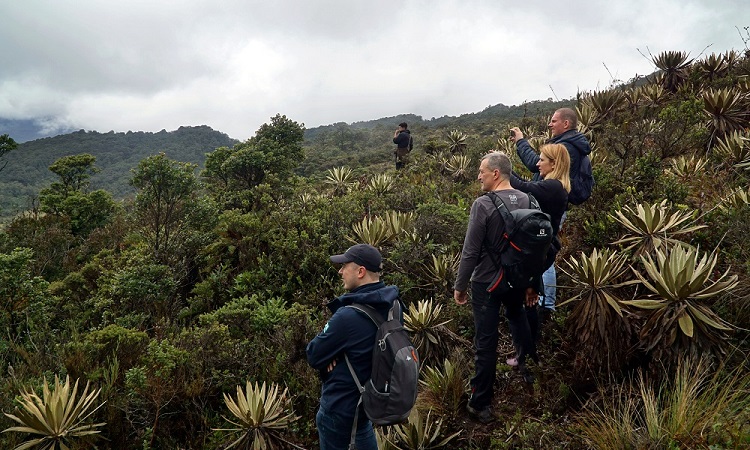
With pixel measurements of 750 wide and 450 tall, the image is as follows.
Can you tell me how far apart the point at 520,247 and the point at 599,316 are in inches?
46.4

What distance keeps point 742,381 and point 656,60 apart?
34.4ft

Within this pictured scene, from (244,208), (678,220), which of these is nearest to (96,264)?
(244,208)

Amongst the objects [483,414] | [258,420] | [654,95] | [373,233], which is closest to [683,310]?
[483,414]

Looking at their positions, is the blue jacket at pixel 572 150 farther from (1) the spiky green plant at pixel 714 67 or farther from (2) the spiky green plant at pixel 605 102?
(1) the spiky green plant at pixel 714 67

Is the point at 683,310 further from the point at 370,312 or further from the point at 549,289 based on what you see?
the point at 370,312

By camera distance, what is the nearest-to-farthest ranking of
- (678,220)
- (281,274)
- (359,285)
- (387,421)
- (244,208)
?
(387,421)
(359,285)
(678,220)
(281,274)
(244,208)

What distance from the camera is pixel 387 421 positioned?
2100mm

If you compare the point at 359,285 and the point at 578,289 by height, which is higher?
the point at 359,285

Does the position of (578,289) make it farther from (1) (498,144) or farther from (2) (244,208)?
(1) (498,144)

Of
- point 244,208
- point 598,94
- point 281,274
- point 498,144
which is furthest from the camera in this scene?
point 498,144

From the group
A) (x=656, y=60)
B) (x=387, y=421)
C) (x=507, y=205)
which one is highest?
(x=656, y=60)

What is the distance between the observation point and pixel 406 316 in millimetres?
4188

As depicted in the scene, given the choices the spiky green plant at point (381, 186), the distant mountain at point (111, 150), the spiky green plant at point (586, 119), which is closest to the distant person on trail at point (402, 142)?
the spiky green plant at point (381, 186)

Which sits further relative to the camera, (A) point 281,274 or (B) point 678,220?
(A) point 281,274
